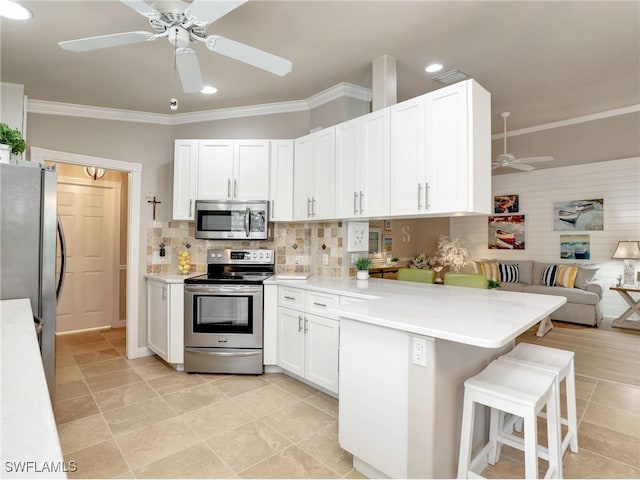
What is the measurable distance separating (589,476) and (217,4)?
304cm

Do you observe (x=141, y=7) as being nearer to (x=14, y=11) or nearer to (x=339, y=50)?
(x=14, y=11)

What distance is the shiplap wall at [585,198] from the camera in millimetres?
5051

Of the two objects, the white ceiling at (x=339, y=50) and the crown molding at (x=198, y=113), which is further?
the crown molding at (x=198, y=113)

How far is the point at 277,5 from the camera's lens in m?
2.21

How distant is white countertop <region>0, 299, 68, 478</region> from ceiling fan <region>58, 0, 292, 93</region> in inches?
60.4

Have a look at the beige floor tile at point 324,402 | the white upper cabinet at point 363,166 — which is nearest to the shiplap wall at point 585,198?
the white upper cabinet at point 363,166

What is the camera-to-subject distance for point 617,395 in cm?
284

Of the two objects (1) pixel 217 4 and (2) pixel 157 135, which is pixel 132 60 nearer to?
(2) pixel 157 135

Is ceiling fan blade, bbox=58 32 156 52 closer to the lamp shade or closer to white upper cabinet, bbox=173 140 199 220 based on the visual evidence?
white upper cabinet, bbox=173 140 199 220

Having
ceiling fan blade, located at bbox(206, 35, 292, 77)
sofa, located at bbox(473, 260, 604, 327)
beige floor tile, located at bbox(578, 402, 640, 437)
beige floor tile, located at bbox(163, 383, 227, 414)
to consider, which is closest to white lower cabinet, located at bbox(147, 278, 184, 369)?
beige floor tile, located at bbox(163, 383, 227, 414)

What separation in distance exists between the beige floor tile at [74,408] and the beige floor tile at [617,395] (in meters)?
3.88

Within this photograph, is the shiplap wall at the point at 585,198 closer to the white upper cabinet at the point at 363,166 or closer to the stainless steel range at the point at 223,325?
the white upper cabinet at the point at 363,166

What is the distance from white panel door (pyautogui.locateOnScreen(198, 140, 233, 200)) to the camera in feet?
11.8

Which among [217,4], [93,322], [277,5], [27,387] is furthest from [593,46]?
[93,322]
